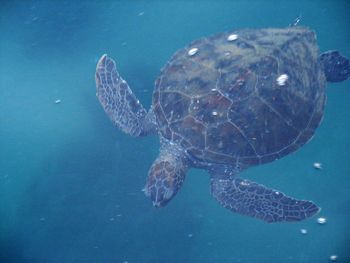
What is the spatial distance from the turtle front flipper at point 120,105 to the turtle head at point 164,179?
81cm

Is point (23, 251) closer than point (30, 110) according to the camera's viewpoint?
Yes

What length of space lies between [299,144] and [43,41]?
6137mm

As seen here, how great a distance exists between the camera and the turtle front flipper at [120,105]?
4.80 m

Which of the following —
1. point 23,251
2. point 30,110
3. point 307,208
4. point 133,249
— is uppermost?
point 307,208

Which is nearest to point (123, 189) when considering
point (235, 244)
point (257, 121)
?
point (235, 244)

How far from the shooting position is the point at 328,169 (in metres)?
5.82

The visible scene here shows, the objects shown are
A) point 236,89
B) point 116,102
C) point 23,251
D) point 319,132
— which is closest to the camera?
point 236,89

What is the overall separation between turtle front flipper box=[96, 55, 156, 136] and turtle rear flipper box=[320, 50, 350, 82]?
114 inches

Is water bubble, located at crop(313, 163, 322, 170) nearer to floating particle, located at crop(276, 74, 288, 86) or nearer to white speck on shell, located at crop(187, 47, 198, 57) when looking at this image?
floating particle, located at crop(276, 74, 288, 86)

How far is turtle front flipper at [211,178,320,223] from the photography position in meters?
4.06

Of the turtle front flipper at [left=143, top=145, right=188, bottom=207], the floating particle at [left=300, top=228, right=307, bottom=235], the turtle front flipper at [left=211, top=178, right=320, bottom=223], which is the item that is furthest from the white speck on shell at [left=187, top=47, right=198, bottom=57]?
the floating particle at [left=300, top=228, right=307, bottom=235]

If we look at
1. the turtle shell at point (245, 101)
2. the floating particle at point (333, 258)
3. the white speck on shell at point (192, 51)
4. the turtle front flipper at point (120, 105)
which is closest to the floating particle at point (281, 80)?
the turtle shell at point (245, 101)

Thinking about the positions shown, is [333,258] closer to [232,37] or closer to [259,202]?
[259,202]

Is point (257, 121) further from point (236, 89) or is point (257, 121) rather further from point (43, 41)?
point (43, 41)
